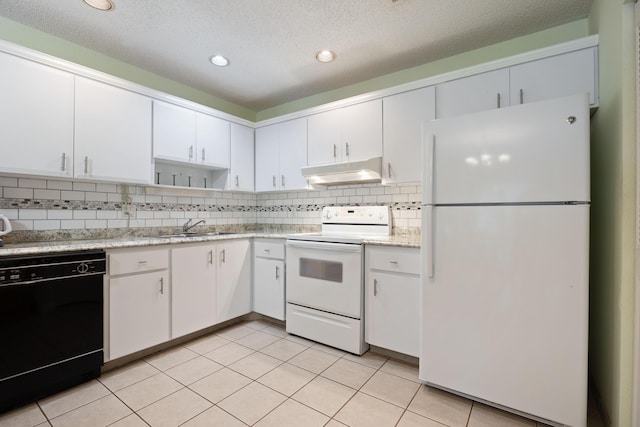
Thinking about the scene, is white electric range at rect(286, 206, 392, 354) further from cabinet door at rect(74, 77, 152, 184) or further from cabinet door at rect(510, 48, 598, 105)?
cabinet door at rect(74, 77, 152, 184)

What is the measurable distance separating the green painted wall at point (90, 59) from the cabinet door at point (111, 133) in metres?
0.36

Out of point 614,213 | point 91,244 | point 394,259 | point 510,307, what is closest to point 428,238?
point 394,259

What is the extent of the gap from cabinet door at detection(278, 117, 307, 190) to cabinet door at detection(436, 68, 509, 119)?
1358mm

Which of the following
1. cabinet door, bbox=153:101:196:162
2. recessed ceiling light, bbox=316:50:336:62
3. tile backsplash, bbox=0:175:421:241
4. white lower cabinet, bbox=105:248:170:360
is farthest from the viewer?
cabinet door, bbox=153:101:196:162

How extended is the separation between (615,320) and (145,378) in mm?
2757

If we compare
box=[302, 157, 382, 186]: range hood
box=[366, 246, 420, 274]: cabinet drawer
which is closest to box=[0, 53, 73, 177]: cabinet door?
box=[302, 157, 382, 186]: range hood

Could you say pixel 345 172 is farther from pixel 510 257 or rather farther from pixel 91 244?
pixel 91 244

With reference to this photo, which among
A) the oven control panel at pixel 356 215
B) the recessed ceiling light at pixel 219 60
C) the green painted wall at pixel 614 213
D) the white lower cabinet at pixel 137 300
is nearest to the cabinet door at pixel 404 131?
the oven control panel at pixel 356 215

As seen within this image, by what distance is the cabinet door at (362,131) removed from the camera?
2.65 m

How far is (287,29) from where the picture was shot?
218 centimetres

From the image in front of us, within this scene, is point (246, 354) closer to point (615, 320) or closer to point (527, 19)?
point (615, 320)

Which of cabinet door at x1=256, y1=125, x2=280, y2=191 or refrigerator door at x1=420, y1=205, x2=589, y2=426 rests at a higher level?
cabinet door at x1=256, y1=125, x2=280, y2=191

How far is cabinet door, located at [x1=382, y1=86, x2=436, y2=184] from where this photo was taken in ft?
7.94

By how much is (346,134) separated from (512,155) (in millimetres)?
1516
